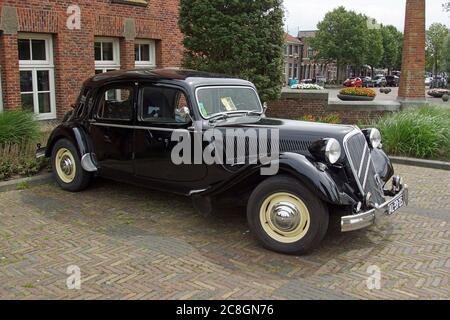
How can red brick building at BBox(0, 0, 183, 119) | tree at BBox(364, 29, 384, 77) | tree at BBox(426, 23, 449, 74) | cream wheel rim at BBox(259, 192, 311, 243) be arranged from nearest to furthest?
1. cream wheel rim at BBox(259, 192, 311, 243)
2. red brick building at BBox(0, 0, 183, 119)
3. tree at BBox(364, 29, 384, 77)
4. tree at BBox(426, 23, 449, 74)

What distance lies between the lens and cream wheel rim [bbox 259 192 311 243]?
4520 millimetres

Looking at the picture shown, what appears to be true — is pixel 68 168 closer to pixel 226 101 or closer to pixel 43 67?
pixel 226 101

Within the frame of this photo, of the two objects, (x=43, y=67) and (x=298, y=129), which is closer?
(x=298, y=129)

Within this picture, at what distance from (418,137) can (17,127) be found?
7743 mm

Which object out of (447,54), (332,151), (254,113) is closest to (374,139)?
(332,151)

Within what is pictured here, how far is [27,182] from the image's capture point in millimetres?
7105

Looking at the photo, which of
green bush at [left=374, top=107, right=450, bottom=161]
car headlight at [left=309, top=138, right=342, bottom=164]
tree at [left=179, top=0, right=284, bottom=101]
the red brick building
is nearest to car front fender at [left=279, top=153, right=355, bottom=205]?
car headlight at [left=309, top=138, right=342, bottom=164]

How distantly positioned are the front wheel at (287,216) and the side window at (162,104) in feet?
4.64

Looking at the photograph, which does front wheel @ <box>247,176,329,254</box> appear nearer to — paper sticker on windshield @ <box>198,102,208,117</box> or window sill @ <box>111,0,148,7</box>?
paper sticker on windshield @ <box>198,102,208,117</box>

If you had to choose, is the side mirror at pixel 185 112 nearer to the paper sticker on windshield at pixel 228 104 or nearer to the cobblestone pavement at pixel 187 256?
the paper sticker on windshield at pixel 228 104

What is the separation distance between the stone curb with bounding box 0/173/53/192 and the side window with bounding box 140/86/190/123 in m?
2.46

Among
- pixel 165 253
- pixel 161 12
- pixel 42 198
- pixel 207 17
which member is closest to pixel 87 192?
pixel 42 198

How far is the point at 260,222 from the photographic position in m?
4.72

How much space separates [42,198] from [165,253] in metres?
2.76
